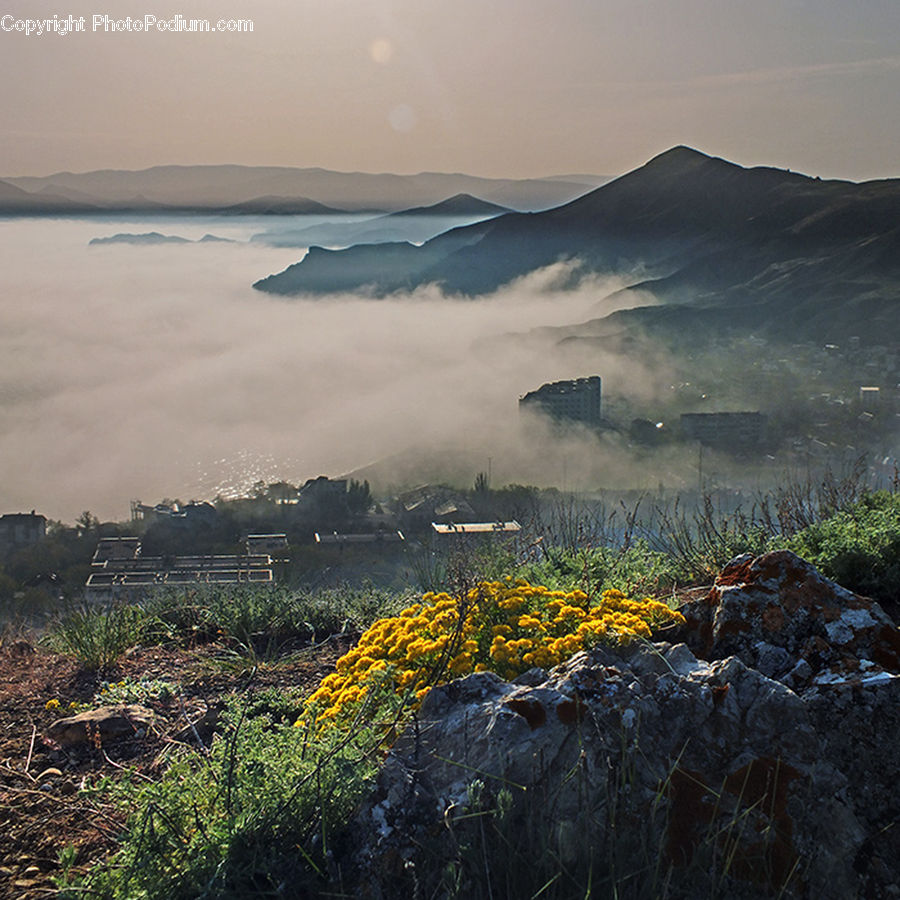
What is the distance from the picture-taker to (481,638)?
346 centimetres

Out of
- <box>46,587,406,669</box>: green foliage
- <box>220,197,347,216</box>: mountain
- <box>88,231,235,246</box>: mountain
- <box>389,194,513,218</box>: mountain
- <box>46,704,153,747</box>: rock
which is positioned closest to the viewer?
<box>46,704,153,747</box>: rock

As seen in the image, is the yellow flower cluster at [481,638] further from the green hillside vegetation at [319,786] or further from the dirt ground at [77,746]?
the dirt ground at [77,746]

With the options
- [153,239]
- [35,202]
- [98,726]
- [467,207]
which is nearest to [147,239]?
[153,239]

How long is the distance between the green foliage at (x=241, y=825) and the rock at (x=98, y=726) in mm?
1193

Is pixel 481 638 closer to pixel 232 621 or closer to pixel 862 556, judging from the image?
pixel 862 556

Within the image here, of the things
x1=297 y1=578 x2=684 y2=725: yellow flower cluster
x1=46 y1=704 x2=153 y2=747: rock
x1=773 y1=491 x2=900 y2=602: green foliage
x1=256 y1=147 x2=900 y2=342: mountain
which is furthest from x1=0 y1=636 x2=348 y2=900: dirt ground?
x1=256 y1=147 x2=900 y2=342: mountain

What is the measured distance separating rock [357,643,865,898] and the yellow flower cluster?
484 millimetres

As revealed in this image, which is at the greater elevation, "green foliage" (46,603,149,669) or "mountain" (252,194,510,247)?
"mountain" (252,194,510,247)

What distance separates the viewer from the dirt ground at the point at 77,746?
2545 mm

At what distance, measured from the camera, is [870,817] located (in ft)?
7.45

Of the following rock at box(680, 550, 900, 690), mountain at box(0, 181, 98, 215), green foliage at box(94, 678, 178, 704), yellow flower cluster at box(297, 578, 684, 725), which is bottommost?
green foliage at box(94, 678, 178, 704)

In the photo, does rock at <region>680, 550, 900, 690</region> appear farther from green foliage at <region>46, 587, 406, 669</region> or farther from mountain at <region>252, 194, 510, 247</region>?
mountain at <region>252, 194, 510, 247</region>

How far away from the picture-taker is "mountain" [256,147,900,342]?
56.7 metres

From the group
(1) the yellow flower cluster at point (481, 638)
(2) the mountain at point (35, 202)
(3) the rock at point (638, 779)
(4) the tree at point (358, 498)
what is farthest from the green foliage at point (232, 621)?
(2) the mountain at point (35, 202)
